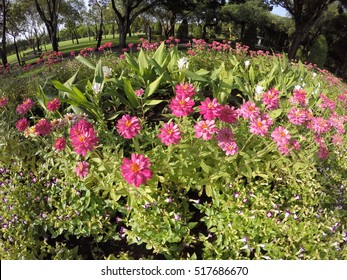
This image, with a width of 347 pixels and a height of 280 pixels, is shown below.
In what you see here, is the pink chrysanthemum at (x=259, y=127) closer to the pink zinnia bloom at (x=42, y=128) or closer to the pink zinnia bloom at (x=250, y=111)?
the pink zinnia bloom at (x=250, y=111)

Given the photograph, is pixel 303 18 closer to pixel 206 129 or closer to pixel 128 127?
pixel 206 129

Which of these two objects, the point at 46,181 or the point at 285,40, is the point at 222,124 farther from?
the point at 285,40

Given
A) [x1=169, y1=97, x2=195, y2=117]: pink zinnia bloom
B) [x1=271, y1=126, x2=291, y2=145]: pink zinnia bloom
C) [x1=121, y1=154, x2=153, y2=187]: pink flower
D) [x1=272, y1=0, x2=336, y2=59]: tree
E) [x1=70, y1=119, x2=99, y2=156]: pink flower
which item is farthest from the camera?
[x1=272, y1=0, x2=336, y2=59]: tree

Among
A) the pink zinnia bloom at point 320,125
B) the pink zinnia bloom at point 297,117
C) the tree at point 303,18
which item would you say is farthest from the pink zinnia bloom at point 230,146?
the tree at point 303,18

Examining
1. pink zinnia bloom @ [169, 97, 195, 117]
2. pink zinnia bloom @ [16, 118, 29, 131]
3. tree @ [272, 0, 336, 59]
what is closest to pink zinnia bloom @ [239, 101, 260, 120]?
pink zinnia bloom @ [169, 97, 195, 117]

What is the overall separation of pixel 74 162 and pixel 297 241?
5.90 ft

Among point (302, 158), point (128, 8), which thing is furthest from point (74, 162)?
point (128, 8)

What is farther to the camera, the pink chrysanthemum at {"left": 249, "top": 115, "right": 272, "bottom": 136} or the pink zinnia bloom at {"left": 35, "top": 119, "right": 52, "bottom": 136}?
the pink zinnia bloom at {"left": 35, "top": 119, "right": 52, "bottom": 136}

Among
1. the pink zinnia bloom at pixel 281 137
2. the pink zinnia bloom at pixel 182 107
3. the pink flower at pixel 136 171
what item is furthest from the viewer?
the pink zinnia bloom at pixel 281 137

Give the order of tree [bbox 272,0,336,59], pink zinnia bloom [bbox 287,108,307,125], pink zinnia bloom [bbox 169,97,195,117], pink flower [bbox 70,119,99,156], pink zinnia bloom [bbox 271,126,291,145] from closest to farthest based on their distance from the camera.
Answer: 1. pink flower [bbox 70,119,99,156]
2. pink zinnia bloom [bbox 169,97,195,117]
3. pink zinnia bloom [bbox 271,126,291,145]
4. pink zinnia bloom [bbox 287,108,307,125]
5. tree [bbox 272,0,336,59]

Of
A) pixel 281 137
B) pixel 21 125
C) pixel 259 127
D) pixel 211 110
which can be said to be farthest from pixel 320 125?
pixel 21 125

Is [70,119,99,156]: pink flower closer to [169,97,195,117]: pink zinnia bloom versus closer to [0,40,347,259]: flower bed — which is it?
[0,40,347,259]: flower bed

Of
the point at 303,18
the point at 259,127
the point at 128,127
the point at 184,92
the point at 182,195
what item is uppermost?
the point at 303,18

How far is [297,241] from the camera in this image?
6.55 feet
